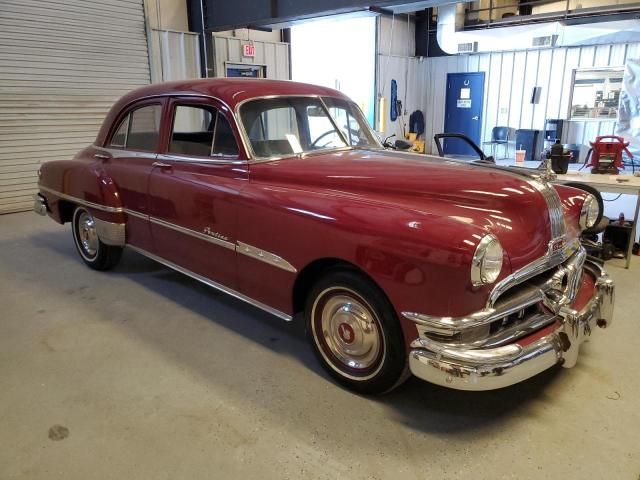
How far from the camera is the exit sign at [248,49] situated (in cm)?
942

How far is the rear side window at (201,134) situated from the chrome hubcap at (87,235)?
1291mm

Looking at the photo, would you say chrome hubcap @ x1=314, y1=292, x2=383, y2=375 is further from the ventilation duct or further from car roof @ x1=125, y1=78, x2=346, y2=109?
the ventilation duct

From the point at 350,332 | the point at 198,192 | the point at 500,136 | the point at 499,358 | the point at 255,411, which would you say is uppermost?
the point at 198,192

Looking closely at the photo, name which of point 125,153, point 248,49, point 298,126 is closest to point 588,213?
point 298,126

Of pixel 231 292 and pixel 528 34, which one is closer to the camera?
pixel 231 292

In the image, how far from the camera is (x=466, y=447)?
216cm

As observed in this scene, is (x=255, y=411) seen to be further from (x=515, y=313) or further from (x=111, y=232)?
(x=111, y=232)

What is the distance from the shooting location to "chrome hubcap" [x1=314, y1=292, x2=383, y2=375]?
2377mm

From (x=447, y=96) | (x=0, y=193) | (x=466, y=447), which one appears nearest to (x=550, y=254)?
(x=466, y=447)

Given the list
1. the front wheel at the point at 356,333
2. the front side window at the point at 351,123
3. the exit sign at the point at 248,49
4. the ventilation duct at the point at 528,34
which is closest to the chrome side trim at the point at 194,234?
the front wheel at the point at 356,333

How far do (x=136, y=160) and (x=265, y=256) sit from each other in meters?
1.68

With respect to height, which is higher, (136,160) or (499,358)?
(136,160)

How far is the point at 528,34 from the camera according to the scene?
10.1 metres

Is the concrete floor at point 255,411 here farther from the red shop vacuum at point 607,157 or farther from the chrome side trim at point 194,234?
the red shop vacuum at point 607,157
